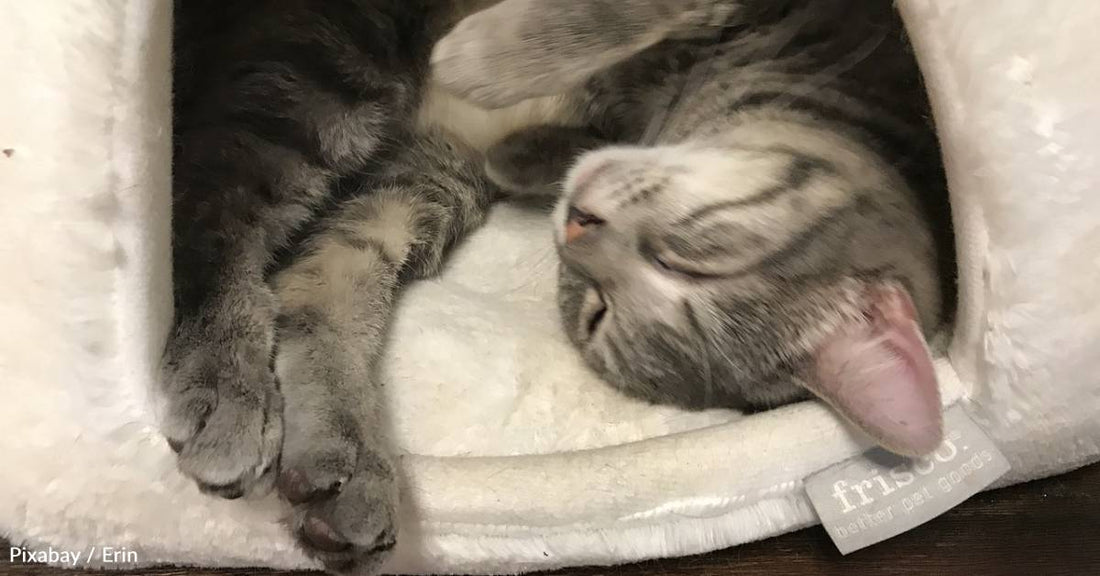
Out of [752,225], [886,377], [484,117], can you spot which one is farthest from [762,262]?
[484,117]

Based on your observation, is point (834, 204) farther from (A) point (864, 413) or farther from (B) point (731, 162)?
(A) point (864, 413)

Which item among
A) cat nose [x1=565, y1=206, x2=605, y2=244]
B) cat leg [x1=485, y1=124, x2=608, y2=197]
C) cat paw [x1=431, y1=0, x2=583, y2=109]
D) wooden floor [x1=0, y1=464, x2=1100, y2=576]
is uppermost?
cat paw [x1=431, y1=0, x2=583, y2=109]

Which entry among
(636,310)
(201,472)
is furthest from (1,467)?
(636,310)

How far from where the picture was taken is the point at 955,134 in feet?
2.60

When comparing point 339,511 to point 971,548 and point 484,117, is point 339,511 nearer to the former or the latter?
point 484,117

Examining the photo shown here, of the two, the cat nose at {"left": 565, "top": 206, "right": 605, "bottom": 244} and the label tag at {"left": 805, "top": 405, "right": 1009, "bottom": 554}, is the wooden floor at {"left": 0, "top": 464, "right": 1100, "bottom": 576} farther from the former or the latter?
the cat nose at {"left": 565, "top": 206, "right": 605, "bottom": 244}

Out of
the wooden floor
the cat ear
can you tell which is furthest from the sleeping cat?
the wooden floor

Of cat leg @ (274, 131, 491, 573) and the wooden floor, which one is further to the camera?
the wooden floor

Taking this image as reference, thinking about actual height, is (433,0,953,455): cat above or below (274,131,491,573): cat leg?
above

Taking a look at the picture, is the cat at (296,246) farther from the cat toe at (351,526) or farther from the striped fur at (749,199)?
the striped fur at (749,199)

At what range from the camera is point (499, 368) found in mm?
1065

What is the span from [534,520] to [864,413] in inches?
14.0

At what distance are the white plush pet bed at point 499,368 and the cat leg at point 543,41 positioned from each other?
0.26 meters

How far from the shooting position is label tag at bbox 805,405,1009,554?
2.84 feet
